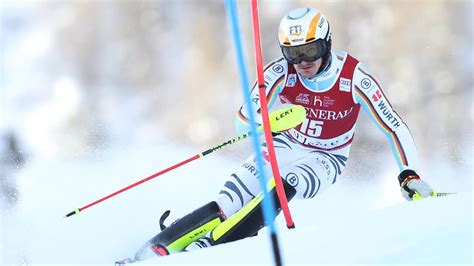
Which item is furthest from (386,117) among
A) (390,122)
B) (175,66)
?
(175,66)

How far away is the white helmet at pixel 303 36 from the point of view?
12.5 ft

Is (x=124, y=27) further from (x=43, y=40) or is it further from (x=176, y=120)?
(x=176, y=120)

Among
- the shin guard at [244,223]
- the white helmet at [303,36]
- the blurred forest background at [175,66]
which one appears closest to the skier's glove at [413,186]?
the shin guard at [244,223]

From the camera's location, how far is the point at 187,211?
5875 mm

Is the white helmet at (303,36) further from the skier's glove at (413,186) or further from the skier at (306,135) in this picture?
the skier's glove at (413,186)

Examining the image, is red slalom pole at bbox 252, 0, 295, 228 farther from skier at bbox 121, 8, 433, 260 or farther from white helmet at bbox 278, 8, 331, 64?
white helmet at bbox 278, 8, 331, 64

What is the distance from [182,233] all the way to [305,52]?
1168 millimetres

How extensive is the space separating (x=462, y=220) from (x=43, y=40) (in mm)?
12627

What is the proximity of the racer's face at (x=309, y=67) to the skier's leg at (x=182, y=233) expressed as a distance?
3.05 feet

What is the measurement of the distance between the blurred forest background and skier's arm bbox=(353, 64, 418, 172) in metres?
6.47

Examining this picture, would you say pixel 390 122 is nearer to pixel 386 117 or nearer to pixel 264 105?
pixel 386 117

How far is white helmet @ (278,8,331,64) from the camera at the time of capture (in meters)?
3.82

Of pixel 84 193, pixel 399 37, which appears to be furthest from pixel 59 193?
pixel 399 37

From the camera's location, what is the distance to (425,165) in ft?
34.4
